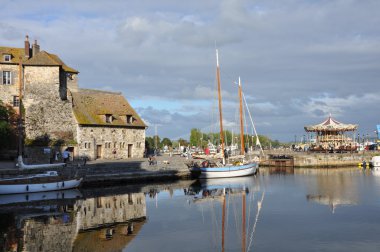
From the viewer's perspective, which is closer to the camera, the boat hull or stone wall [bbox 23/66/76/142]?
stone wall [bbox 23/66/76/142]

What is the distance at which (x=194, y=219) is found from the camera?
26141 millimetres

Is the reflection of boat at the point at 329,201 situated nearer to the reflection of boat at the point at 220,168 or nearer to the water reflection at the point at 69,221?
the water reflection at the point at 69,221

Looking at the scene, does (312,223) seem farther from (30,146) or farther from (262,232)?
(30,146)

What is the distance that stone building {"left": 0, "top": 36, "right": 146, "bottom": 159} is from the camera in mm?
49438

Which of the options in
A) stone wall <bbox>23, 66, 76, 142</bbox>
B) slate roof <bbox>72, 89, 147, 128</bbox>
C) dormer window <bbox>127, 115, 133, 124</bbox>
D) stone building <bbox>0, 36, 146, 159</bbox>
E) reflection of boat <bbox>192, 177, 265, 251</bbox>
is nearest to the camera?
reflection of boat <bbox>192, 177, 265, 251</bbox>

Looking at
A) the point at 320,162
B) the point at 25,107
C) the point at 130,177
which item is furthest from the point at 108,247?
the point at 320,162

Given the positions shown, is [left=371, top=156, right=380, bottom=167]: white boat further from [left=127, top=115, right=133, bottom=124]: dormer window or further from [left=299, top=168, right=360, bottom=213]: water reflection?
[left=127, top=115, right=133, bottom=124]: dormer window

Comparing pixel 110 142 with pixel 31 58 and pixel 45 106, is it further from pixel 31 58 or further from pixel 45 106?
pixel 31 58

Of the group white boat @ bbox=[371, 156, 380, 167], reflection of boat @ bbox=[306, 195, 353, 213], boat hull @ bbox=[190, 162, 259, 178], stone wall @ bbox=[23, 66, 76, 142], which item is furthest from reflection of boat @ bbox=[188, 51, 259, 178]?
white boat @ bbox=[371, 156, 380, 167]

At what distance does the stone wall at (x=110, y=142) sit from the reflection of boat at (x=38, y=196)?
46.8 ft

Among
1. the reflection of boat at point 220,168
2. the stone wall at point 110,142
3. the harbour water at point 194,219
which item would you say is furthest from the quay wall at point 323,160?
the harbour water at point 194,219

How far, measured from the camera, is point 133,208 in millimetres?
29328

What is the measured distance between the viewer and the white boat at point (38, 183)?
1358 inches

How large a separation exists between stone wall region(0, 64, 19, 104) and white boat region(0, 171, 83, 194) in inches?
620
